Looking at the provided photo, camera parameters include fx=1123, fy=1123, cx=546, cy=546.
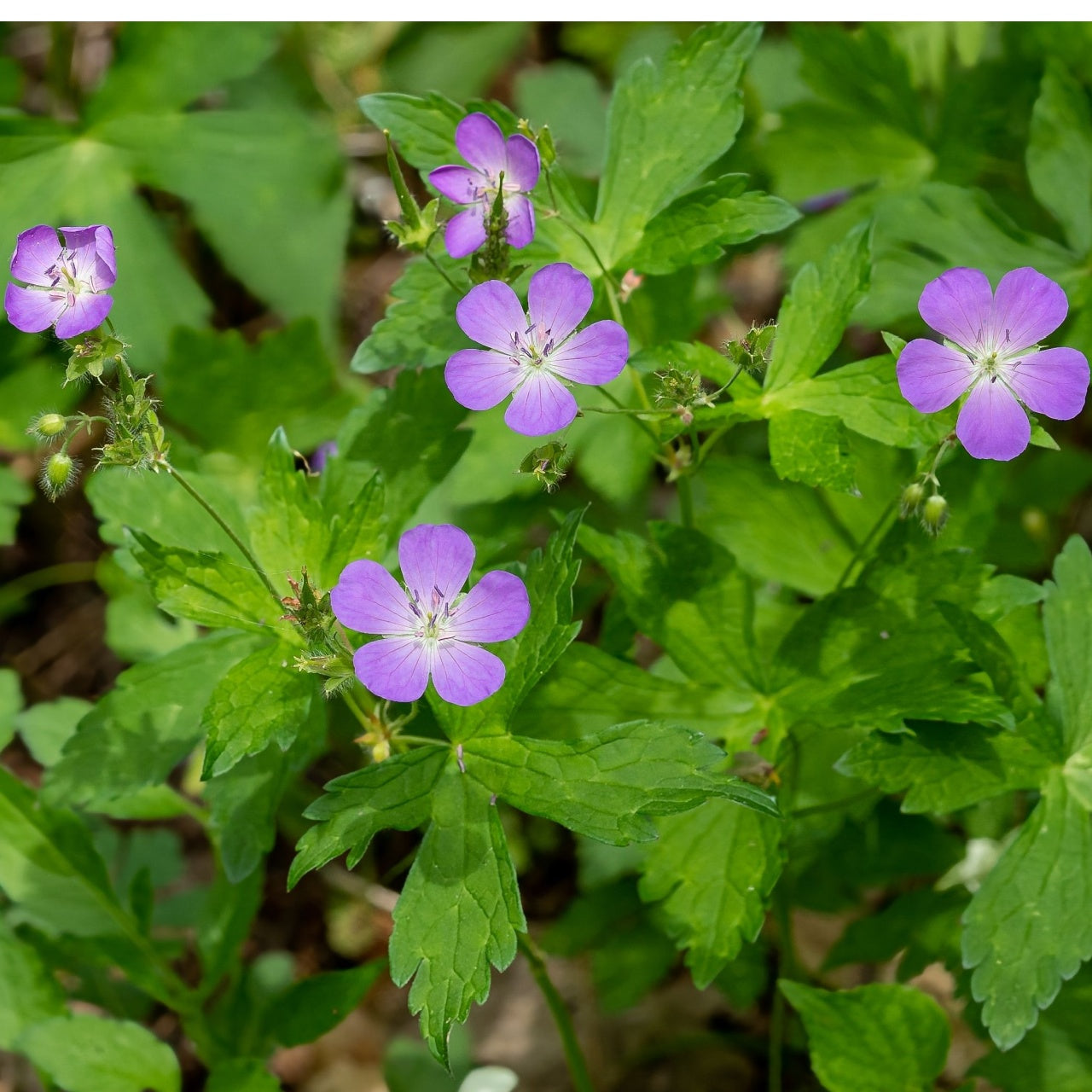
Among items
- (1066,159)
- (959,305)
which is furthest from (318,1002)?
(1066,159)

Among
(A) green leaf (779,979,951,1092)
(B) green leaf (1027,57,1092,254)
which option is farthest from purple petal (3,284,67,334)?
(B) green leaf (1027,57,1092,254)

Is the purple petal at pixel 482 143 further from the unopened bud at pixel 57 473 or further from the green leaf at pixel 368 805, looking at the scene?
the green leaf at pixel 368 805

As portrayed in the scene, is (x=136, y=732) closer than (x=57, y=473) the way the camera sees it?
No

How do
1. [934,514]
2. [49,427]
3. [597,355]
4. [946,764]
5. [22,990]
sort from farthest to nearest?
[22,990]
[946,764]
[934,514]
[597,355]
[49,427]

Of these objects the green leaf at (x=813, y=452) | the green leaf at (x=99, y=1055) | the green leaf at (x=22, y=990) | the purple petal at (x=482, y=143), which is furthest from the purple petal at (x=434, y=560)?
the green leaf at (x=22, y=990)

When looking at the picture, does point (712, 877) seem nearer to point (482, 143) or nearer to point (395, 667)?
point (395, 667)

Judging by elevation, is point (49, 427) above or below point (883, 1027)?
above

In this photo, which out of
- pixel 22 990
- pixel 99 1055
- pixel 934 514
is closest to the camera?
pixel 934 514

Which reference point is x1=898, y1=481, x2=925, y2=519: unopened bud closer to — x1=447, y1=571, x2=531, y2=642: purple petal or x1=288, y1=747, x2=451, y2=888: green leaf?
x1=447, y1=571, x2=531, y2=642: purple petal
